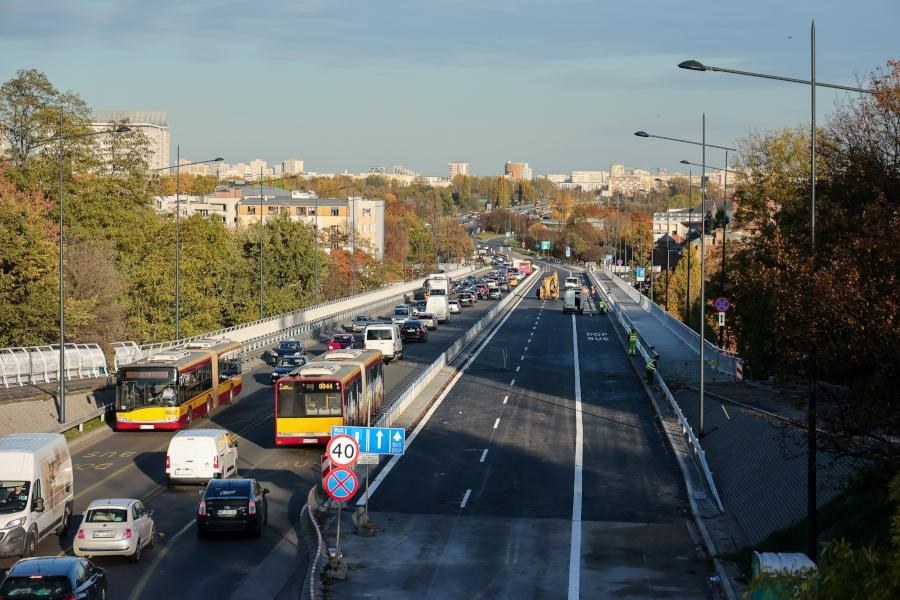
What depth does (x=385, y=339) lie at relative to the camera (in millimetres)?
57844

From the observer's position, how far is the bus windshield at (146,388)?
35.8 m

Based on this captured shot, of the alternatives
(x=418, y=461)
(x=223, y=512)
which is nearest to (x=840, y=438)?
(x=223, y=512)

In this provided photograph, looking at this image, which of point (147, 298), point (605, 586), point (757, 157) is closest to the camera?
point (605, 586)

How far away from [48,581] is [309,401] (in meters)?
16.5

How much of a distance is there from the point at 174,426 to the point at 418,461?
830cm

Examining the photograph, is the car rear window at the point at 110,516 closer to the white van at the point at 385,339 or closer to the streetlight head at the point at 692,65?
the streetlight head at the point at 692,65

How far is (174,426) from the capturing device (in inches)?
1423

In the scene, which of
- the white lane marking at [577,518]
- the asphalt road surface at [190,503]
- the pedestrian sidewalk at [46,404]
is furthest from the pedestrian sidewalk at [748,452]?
the pedestrian sidewalk at [46,404]

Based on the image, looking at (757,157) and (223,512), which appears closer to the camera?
(223,512)

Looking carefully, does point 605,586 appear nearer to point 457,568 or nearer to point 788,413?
point 457,568

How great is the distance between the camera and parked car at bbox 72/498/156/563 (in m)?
21.2

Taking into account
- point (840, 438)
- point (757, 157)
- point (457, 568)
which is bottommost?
point (457, 568)

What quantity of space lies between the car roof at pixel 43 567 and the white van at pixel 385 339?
39.3 m

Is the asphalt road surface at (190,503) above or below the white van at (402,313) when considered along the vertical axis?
below
